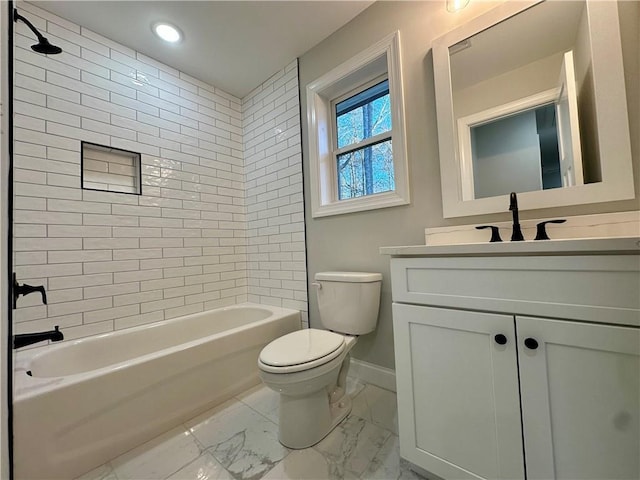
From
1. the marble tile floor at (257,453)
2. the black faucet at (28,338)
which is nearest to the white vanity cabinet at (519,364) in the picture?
the marble tile floor at (257,453)

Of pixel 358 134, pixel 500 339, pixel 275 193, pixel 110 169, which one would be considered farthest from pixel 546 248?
pixel 110 169

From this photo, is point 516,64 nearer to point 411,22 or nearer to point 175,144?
point 411,22

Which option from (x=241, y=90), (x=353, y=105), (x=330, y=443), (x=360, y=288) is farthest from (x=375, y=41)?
(x=330, y=443)

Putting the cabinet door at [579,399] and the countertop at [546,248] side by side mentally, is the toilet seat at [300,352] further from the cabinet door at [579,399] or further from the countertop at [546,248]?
the cabinet door at [579,399]

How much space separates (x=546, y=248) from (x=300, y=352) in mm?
999

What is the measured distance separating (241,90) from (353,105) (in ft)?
3.74

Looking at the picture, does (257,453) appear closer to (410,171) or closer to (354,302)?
(354,302)

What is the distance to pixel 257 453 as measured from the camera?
1.17 m

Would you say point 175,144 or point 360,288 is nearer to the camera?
point 360,288

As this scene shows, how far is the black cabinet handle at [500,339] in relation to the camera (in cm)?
80

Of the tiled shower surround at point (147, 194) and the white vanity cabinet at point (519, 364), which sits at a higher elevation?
the tiled shower surround at point (147, 194)

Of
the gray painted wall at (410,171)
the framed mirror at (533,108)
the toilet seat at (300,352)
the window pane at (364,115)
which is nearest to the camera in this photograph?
the framed mirror at (533,108)

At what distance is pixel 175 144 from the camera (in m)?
2.11

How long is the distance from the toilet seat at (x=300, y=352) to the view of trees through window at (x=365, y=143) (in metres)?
1.03
